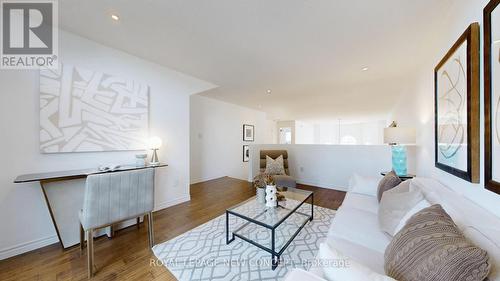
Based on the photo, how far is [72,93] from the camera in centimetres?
205

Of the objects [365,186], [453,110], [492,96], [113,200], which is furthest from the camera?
[365,186]

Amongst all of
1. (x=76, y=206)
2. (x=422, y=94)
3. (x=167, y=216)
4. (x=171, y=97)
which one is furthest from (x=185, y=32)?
(x=422, y=94)

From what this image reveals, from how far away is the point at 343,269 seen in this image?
2.31 feet

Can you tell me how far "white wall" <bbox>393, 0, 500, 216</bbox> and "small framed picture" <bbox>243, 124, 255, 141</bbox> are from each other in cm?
424

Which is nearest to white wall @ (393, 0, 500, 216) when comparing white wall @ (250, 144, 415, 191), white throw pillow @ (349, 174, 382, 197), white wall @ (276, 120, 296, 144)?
white throw pillow @ (349, 174, 382, 197)

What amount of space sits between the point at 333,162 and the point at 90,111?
14.5 feet

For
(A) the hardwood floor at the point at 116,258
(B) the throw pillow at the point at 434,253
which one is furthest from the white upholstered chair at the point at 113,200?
(B) the throw pillow at the point at 434,253

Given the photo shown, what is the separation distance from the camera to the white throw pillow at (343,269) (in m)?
0.66

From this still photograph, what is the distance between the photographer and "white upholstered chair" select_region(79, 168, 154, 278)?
1521 millimetres

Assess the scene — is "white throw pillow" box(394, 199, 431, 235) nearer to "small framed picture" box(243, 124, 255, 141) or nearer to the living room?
the living room

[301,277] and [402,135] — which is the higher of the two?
[402,135]

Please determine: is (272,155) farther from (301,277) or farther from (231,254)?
(301,277)

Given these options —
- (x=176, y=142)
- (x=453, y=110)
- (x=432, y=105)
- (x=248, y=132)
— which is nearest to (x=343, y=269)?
(x=453, y=110)

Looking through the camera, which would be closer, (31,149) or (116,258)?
(116,258)
